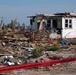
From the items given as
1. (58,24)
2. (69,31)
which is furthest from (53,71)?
(69,31)

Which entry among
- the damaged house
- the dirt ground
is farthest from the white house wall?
the dirt ground

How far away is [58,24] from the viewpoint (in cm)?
3731

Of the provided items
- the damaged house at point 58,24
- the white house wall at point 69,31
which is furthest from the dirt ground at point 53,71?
the white house wall at point 69,31

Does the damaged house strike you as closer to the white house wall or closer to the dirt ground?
the white house wall

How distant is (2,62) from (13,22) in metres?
19.1

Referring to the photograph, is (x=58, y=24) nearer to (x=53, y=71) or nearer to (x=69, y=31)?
(x=69, y=31)

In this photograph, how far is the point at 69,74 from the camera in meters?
12.7

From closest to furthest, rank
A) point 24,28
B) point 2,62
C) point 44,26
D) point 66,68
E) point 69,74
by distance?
point 69,74
point 66,68
point 2,62
point 24,28
point 44,26

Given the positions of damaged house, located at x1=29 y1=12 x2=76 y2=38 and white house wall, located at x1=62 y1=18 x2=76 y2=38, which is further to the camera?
white house wall, located at x1=62 y1=18 x2=76 y2=38

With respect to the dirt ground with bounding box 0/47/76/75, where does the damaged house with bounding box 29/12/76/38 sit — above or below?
above

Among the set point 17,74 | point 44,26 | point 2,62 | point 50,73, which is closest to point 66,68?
point 50,73

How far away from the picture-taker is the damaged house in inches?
1452

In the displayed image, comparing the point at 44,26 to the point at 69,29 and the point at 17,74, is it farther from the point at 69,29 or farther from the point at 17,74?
the point at 17,74

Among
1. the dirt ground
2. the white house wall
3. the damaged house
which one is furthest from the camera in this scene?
the white house wall
